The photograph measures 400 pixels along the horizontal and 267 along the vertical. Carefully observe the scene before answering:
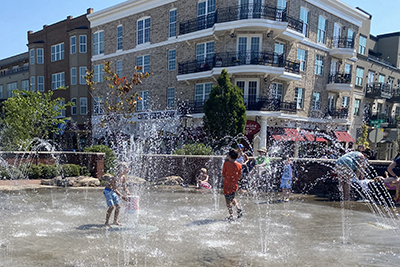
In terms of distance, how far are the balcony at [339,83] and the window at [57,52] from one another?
103 ft

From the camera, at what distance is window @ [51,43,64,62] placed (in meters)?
37.4

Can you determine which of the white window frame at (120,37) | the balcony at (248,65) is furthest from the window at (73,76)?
the balcony at (248,65)

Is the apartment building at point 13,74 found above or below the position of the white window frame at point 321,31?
below

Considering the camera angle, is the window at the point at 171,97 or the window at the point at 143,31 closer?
the window at the point at 171,97

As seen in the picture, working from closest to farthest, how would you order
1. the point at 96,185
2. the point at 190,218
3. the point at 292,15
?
the point at 190,218
the point at 96,185
the point at 292,15

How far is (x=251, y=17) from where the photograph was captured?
2348 centimetres

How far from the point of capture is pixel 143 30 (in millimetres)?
29891

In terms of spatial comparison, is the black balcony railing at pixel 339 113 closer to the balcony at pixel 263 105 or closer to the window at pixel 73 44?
the balcony at pixel 263 105

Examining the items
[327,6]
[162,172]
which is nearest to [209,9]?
A: [327,6]

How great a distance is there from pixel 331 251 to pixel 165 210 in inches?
199

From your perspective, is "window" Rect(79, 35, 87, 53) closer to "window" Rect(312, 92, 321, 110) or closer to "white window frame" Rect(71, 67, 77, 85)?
"white window frame" Rect(71, 67, 77, 85)

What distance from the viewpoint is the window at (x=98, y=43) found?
33484 mm

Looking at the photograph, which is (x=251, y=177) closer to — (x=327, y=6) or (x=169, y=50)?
(x=169, y=50)

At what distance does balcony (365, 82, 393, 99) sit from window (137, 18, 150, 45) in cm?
2566
